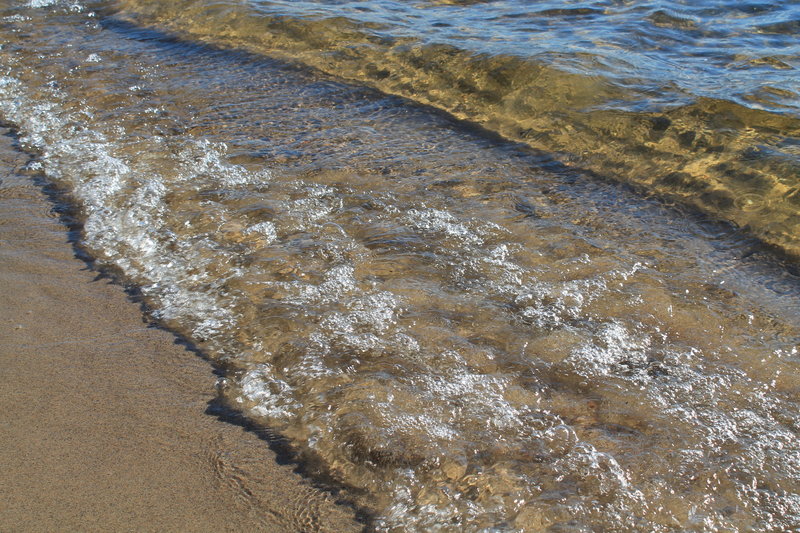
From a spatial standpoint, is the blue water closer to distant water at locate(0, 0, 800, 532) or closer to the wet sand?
distant water at locate(0, 0, 800, 532)

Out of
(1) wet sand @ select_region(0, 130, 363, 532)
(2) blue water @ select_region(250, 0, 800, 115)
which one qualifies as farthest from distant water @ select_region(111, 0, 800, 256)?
(1) wet sand @ select_region(0, 130, 363, 532)

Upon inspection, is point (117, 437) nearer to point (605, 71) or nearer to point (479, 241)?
point (479, 241)

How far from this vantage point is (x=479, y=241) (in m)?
3.87

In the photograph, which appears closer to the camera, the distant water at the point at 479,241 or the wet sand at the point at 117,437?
the wet sand at the point at 117,437

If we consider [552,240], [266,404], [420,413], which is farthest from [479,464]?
[552,240]

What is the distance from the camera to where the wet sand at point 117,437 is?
217 centimetres

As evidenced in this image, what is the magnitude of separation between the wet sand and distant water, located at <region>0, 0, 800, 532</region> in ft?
0.52

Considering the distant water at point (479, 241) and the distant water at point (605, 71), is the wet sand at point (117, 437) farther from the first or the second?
the distant water at point (605, 71)

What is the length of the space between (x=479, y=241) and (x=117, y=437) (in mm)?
2152

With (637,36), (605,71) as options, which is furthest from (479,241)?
(637,36)

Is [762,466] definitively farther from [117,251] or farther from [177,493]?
[117,251]

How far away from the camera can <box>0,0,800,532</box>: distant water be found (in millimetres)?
2414

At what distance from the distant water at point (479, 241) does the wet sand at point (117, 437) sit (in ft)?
0.52

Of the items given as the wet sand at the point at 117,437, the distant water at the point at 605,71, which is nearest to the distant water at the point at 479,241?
the distant water at the point at 605,71
